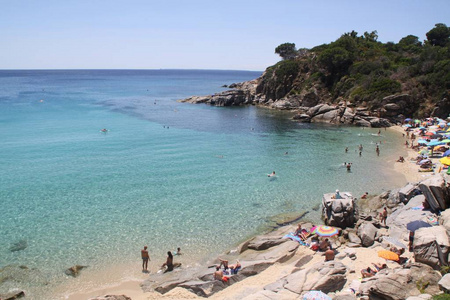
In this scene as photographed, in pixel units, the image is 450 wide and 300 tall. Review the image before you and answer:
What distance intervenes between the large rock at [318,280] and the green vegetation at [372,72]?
187 feet

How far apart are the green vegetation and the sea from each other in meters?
13.3

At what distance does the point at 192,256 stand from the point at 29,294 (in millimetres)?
8760

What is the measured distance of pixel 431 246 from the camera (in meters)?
14.9

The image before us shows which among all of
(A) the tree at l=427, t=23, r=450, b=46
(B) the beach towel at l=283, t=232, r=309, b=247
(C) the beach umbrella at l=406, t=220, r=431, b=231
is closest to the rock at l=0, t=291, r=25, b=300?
(B) the beach towel at l=283, t=232, r=309, b=247

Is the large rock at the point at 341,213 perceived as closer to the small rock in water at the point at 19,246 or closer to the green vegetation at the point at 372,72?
the small rock in water at the point at 19,246

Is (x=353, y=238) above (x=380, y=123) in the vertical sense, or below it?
below

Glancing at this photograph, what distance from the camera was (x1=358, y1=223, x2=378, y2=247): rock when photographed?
20.0 metres

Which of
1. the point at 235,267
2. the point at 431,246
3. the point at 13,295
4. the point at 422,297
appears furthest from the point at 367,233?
the point at 13,295

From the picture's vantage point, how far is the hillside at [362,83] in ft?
207

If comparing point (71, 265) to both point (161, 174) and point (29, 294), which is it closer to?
point (29, 294)

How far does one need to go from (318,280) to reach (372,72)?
70.9 metres

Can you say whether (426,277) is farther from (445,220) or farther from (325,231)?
(325,231)

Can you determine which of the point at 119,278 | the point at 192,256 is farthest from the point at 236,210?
the point at 119,278

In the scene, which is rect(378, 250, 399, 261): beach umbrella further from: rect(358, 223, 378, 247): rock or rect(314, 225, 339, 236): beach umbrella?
rect(314, 225, 339, 236): beach umbrella
